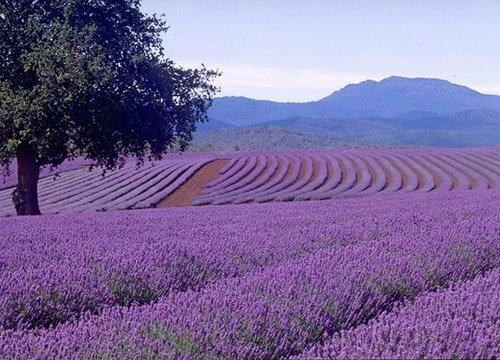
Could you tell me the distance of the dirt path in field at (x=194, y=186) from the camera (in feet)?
70.3

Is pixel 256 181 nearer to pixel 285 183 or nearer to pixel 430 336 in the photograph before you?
pixel 285 183

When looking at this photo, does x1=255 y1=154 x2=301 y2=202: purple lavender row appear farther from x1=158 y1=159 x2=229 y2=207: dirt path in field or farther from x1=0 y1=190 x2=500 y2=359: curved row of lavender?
x1=0 y1=190 x2=500 y2=359: curved row of lavender

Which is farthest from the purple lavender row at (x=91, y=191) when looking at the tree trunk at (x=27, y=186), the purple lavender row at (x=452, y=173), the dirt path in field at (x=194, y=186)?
the purple lavender row at (x=452, y=173)

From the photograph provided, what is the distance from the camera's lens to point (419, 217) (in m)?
7.19

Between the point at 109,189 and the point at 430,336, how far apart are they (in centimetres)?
2276

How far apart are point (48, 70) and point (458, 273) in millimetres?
9654

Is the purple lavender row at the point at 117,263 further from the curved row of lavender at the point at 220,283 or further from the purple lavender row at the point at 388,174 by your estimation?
the purple lavender row at the point at 388,174

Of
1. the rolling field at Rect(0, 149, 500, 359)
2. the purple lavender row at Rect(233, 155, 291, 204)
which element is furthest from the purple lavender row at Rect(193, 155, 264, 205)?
the rolling field at Rect(0, 149, 500, 359)

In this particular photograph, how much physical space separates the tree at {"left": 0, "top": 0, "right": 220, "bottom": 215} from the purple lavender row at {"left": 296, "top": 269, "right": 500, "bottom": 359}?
10.4 meters

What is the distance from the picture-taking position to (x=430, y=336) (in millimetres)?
2297

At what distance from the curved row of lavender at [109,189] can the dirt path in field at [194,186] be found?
0.73ft

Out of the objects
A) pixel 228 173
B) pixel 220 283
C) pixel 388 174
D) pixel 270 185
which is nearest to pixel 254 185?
pixel 270 185

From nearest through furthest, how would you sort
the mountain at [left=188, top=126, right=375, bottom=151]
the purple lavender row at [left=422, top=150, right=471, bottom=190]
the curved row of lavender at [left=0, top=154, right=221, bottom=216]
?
the curved row of lavender at [left=0, top=154, right=221, bottom=216]
the purple lavender row at [left=422, top=150, right=471, bottom=190]
the mountain at [left=188, top=126, right=375, bottom=151]

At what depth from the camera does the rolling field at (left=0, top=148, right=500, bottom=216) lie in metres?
21.0
